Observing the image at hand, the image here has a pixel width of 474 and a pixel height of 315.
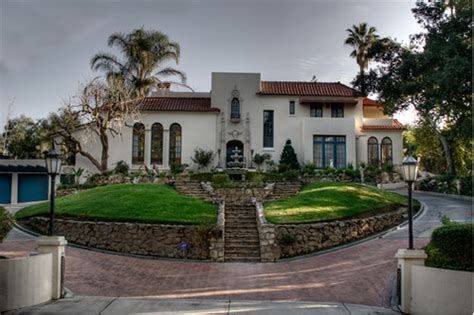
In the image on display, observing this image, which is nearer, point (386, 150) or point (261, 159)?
point (261, 159)

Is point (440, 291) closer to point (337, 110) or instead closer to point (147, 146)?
point (337, 110)

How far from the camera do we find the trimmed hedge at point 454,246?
878 cm

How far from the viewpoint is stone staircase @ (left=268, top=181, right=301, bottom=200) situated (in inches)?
926

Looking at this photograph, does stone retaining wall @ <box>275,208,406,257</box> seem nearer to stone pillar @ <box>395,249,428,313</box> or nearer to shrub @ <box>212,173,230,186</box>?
stone pillar @ <box>395,249,428,313</box>

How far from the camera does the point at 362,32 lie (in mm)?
39250

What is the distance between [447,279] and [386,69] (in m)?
17.5

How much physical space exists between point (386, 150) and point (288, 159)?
8.16 metres

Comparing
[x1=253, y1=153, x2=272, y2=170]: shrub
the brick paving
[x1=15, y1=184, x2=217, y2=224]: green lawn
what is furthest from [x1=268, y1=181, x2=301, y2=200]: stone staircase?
the brick paving

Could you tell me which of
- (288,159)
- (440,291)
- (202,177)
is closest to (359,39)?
(288,159)

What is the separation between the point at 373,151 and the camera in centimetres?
3297

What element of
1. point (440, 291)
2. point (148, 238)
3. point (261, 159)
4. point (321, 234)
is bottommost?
point (148, 238)

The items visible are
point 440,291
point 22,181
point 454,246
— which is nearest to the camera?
point 440,291

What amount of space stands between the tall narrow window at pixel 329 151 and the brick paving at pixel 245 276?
16.3m

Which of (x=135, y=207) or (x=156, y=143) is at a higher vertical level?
(x=156, y=143)
